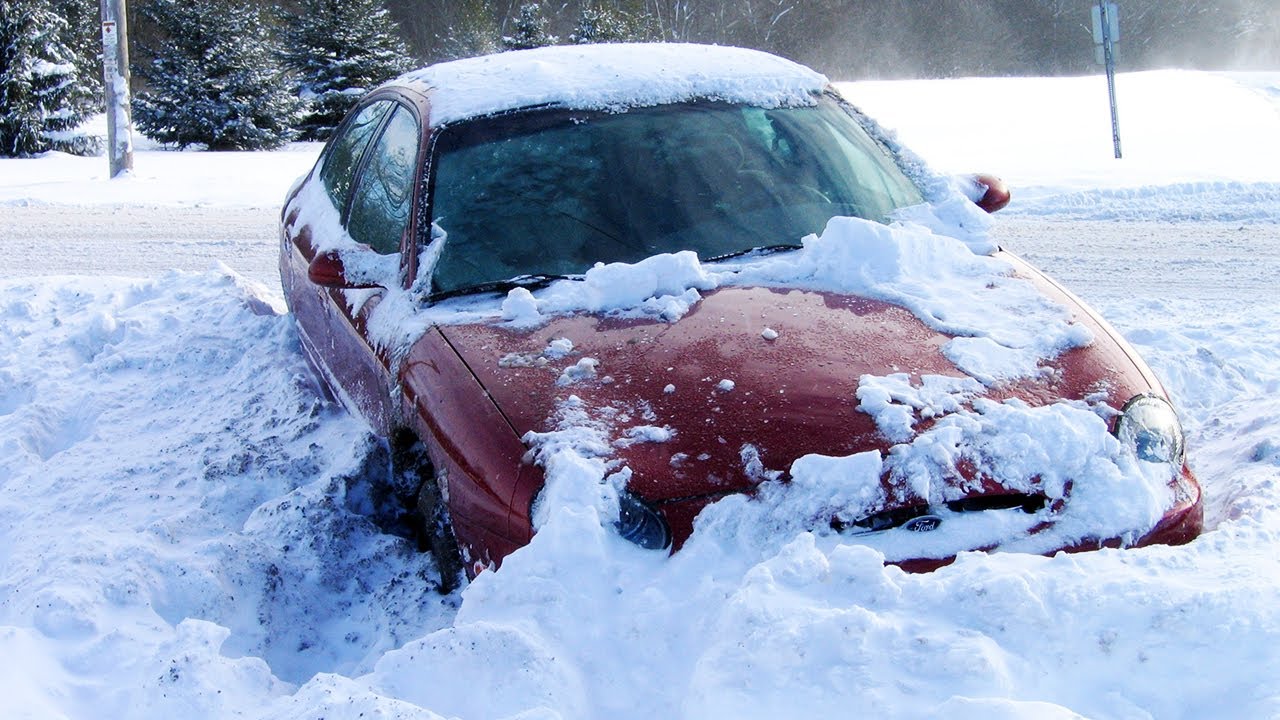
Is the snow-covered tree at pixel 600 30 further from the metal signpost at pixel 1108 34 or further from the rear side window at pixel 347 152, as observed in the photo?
the rear side window at pixel 347 152

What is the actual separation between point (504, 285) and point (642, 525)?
117 cm

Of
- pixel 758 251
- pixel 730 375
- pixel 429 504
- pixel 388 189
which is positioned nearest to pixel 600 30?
Result: pixel 388 189

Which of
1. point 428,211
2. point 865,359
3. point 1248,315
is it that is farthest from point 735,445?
point 1248,315

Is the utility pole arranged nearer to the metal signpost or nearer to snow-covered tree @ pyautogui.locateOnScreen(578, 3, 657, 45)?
the metal signpost

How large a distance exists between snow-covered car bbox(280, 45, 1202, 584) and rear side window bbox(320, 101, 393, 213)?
0.04 meters

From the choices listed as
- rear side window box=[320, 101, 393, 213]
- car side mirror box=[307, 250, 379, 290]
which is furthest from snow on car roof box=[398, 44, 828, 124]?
car side mirror box=[307, 250, 379, 290]

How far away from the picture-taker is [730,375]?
280 centimetres

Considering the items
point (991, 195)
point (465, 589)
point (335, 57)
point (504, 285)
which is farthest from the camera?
point (335, 57)

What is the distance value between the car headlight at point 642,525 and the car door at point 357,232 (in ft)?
3.33

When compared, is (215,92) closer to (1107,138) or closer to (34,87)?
(34,87)

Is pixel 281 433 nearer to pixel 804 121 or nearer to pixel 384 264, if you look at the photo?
pixel 384 264

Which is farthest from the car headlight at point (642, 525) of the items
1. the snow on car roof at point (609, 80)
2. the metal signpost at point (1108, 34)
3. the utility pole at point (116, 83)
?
the utility pole at point (116, 83)

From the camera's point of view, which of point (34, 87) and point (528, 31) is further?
point (528, 31)

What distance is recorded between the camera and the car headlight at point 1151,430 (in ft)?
9.07
